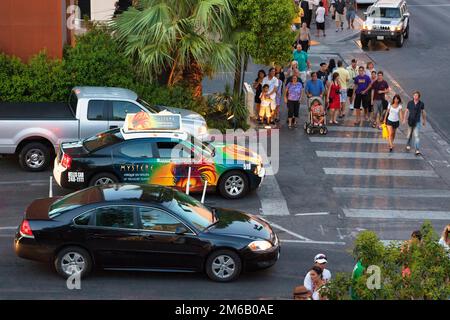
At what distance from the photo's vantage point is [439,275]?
360 inches

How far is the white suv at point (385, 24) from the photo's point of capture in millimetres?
35125

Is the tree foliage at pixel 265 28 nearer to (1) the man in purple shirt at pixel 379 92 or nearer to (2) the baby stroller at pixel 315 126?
(2) the baby stroller at pixel 315 126

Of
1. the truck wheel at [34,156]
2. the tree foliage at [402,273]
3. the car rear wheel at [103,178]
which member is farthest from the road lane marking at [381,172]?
the tree foliage at [402,273]

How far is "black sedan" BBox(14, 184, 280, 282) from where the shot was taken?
43.1ft

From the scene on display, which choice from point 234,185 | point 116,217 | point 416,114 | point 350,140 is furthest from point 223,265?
point 350,140

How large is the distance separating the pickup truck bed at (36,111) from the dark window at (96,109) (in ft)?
1.25

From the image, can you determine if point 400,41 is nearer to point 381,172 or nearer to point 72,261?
point 381,172

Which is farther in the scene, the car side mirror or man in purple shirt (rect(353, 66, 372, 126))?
man in purple shirt (rect(353, 66, 372, 126))

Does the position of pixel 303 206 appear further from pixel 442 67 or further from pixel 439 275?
pixel 442 67

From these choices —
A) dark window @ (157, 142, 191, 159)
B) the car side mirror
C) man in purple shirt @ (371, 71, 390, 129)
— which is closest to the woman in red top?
man in purple shirt @ (371, 71, 390, 129)

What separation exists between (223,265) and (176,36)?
9.88m

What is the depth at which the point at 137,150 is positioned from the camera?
17297mm

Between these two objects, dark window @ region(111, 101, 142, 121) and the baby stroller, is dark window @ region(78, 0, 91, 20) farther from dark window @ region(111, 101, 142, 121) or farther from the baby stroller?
dark window @ region(111, 101, 142, 121)
